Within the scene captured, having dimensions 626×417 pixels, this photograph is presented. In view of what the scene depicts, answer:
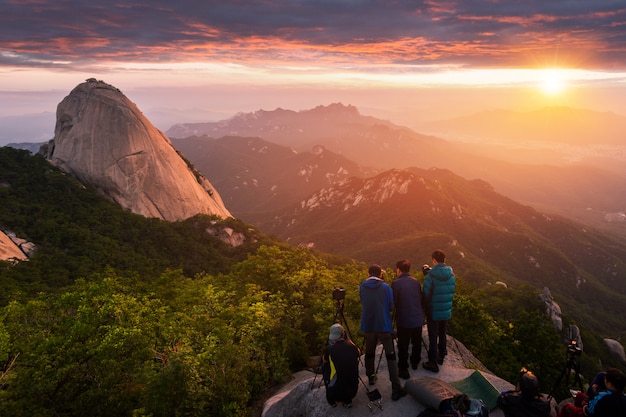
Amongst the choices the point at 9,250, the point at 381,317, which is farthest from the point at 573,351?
the point at 9,250

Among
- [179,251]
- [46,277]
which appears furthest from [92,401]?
[179,251]

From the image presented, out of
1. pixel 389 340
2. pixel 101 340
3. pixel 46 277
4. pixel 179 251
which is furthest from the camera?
pixel 179 251

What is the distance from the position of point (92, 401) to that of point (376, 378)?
10.5 m

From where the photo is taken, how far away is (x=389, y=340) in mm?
10695

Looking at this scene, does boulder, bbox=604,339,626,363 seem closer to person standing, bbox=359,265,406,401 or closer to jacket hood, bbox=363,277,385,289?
person standing, bbox=359,265,406,401

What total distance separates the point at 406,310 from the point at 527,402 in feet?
12.7

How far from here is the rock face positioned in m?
66.9

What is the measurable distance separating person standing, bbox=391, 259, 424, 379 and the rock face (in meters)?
66.8

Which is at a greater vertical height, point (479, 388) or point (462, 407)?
point (462, 407)

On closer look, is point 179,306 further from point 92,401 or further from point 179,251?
point 179,251

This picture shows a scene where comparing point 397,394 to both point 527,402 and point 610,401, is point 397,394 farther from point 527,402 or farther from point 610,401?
point 610,401

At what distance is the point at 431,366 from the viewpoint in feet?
39.1

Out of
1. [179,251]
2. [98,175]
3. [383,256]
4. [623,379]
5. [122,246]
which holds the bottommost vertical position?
[383,256]

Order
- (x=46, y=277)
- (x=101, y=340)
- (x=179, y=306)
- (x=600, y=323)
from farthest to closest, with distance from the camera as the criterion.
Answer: (x=600, y=323) < (x=46, y=277) < (x=179, y=306) < (x=101, y=340)
